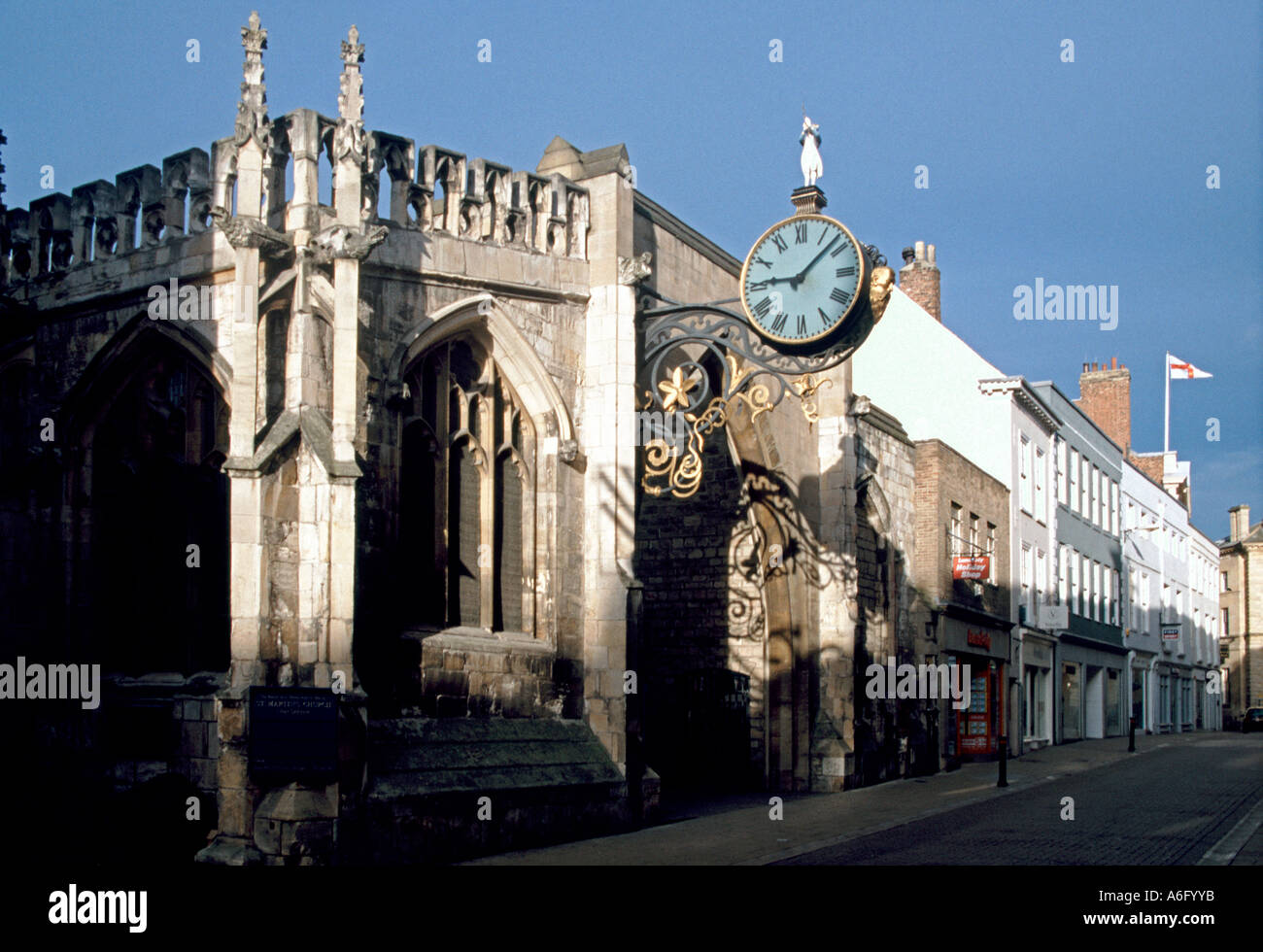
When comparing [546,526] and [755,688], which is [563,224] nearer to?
[546,526]

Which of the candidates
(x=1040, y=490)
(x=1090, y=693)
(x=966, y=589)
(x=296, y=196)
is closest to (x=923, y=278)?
(x=1040, y=490)

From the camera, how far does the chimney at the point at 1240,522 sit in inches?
3103

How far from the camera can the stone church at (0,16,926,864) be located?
12109 millimetres

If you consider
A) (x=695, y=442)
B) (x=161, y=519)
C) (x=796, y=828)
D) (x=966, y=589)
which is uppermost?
(x=695, y=442)

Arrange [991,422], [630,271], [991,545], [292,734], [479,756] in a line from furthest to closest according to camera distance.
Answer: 1. [991,422]
2. [991,545]
3. [630,271]
4. [479,756]
5. [292,734]

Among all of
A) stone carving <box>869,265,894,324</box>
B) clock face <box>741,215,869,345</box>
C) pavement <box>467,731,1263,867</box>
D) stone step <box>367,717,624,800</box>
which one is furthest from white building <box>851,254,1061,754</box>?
stone step <box>367,717,624,800</box>

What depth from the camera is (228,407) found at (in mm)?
Answer: 14031

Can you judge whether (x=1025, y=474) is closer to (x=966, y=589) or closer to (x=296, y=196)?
(x=966, y=589)

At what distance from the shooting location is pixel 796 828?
53.8 feet

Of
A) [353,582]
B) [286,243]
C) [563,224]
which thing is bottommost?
[353,582]

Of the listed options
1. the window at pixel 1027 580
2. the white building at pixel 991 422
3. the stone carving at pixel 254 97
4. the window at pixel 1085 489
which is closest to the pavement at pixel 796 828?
the stone carving at pixel 254 97

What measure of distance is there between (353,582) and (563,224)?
18.7 feet

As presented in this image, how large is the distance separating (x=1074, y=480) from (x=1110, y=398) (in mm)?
11293
